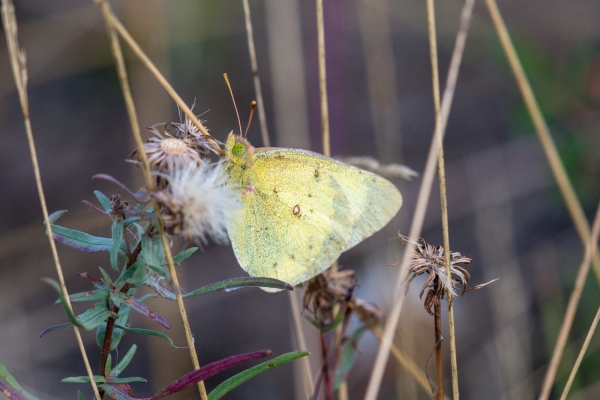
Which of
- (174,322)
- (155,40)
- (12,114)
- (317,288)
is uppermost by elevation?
(155,40)

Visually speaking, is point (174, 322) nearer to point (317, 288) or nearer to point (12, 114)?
point (317, 288)

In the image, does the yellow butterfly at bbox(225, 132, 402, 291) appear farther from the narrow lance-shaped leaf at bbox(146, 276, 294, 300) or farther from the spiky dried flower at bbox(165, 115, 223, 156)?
the narrow lance-shaped leaf at bbox(146, 276, 294, 300)

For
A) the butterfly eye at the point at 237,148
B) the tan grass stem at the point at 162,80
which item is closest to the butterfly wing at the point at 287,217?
the butterfly eye at the point at 237,148

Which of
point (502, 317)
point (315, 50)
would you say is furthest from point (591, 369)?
point (315, 50)

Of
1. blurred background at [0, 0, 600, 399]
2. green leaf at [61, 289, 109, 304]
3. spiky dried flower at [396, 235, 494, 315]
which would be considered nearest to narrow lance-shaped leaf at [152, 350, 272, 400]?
green leaf at [61, 289, 109, 304]

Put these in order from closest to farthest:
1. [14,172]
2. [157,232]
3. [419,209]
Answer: [157,232]
[419,209]
[14,172]

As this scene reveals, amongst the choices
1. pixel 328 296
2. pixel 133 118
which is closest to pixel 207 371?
pixel 133 118

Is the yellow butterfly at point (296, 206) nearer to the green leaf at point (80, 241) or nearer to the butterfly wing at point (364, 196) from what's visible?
the butterfly wing at point (364, 196)
